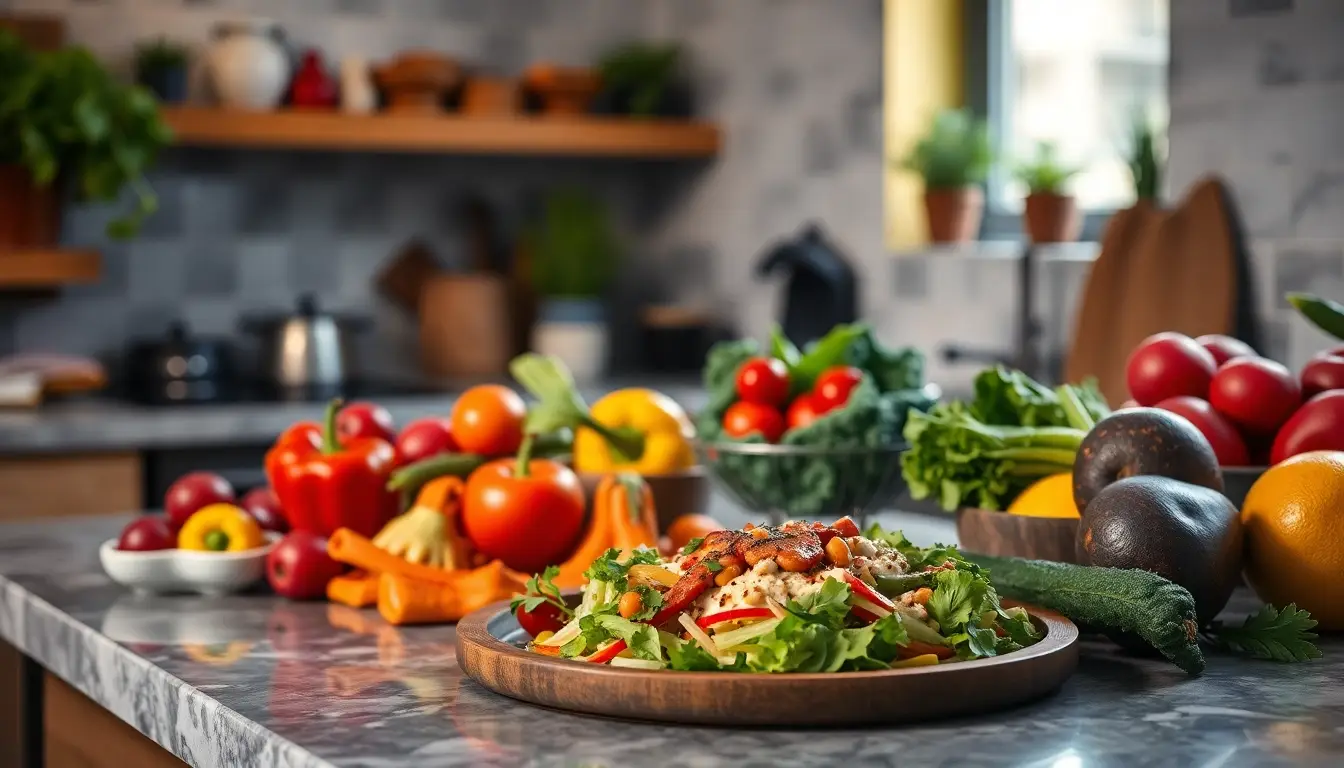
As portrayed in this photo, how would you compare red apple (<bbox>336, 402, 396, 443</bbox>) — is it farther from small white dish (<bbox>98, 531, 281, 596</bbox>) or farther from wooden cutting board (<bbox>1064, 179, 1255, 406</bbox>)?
wooden cutting board (<bbox>1064, 179, 1255, 406</bbox>)

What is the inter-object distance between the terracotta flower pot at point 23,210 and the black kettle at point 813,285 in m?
1.64

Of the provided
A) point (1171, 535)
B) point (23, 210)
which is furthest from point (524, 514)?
point (23, 210)

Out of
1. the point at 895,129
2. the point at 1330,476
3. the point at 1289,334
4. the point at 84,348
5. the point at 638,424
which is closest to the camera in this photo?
the point at 1330,476

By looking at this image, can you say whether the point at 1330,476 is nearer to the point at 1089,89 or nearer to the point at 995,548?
the point at 995,548

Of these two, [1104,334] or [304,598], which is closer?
[304,598]

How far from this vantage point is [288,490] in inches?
65.2

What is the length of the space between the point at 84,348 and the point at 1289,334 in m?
2.85

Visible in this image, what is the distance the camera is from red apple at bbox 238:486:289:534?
1759 mm

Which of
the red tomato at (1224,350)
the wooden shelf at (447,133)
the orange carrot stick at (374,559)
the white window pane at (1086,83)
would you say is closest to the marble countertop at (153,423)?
the wooden shelf at (447,133)

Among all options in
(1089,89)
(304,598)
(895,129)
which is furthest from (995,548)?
(895,129)

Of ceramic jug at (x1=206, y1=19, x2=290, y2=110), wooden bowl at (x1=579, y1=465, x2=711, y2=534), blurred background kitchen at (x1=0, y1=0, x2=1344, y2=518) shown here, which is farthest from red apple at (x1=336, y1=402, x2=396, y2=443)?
ceramic jug at (x1=206, y1=19, x2=290, y2=110)

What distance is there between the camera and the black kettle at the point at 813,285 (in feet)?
12.7

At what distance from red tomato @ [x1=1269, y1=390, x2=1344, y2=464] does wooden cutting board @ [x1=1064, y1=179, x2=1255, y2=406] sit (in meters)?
1.37

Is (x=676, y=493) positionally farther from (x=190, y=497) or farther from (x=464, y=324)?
(x=464, y=324)
